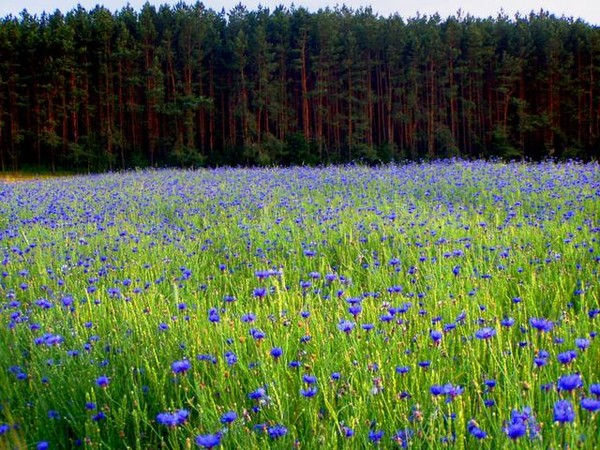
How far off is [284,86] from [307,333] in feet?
115

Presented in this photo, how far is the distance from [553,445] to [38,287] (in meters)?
3.83

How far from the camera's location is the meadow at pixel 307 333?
6.64 ft

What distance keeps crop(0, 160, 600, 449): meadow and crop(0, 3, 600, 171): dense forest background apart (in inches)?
1109

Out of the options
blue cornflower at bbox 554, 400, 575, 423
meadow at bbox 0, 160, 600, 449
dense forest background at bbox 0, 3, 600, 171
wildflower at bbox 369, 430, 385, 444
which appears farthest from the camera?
dense forest background at bbox 0, 3, 600, 171

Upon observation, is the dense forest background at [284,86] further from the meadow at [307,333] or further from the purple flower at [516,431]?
the purple flower at [516,431]

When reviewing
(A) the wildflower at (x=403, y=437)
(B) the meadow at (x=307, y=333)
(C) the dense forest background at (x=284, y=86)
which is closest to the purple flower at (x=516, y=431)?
(B) the meadow at (x=307, y=333)

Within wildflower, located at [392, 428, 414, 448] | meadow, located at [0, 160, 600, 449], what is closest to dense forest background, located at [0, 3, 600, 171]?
meadow, located at [0, 160, 600, 449]

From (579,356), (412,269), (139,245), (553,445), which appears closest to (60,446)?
(553,445)

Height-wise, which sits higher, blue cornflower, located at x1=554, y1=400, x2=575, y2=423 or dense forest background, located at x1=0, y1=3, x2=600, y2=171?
dense forest background, located at x1=0, y1=3, x2=600, y2=171

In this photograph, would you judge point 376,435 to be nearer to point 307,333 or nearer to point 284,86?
point 307,333

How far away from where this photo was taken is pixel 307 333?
2664mm

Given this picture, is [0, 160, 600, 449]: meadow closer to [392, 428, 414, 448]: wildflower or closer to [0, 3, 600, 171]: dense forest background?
[392, 428, 414, 448]: wildflower

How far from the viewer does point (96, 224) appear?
24.1ft

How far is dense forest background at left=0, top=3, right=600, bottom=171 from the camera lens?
3509 cm
